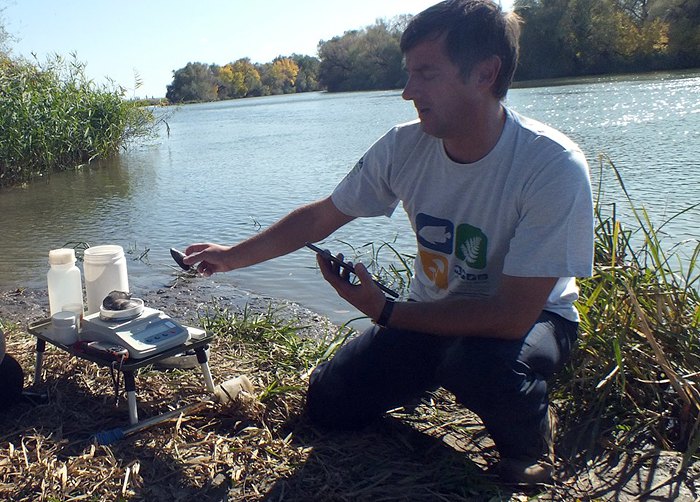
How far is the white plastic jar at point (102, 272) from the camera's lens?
10.0ft

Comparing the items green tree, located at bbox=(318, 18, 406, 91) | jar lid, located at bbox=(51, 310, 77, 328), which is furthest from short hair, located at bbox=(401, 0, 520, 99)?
green tree, located at bbox=(318, 18, 406, 91)

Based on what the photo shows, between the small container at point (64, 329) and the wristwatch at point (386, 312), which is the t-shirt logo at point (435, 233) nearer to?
the wristwatch at point (386, 312)

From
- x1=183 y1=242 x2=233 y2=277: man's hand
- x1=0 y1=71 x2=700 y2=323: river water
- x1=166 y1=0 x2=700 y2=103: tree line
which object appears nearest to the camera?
x1=183 y1=242 x2=233 y2=277: man's hand

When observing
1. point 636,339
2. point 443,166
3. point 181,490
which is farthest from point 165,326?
point 636,339

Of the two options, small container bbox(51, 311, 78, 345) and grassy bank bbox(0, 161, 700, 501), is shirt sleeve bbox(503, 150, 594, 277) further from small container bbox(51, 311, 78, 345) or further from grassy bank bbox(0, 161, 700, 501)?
small container bbox(51, 311, 78, 345)

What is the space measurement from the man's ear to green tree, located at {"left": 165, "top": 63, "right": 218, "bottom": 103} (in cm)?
6276

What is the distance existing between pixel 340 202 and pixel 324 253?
521mm

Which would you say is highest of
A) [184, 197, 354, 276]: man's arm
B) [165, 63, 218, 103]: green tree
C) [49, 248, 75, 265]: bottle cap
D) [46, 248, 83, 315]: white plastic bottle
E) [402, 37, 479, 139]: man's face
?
[165, 63, 218, 103]: green tree

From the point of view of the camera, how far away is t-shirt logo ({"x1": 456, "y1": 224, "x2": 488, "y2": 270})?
8.06ft

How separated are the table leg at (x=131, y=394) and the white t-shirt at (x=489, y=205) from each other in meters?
1.04

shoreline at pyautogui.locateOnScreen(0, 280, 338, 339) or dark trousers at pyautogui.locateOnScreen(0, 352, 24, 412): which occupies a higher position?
dark trousers at pyautogui.locateOnScreen(0, 352, 24, 412)

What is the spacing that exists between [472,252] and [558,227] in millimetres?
360

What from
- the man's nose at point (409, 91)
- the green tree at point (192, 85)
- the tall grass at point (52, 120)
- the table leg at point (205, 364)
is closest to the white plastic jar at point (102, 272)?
the table leg at point (205, 364)

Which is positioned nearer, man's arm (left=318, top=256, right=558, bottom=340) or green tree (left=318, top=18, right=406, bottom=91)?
man's arm (left=318, top=256, right=558, bottom=340)
